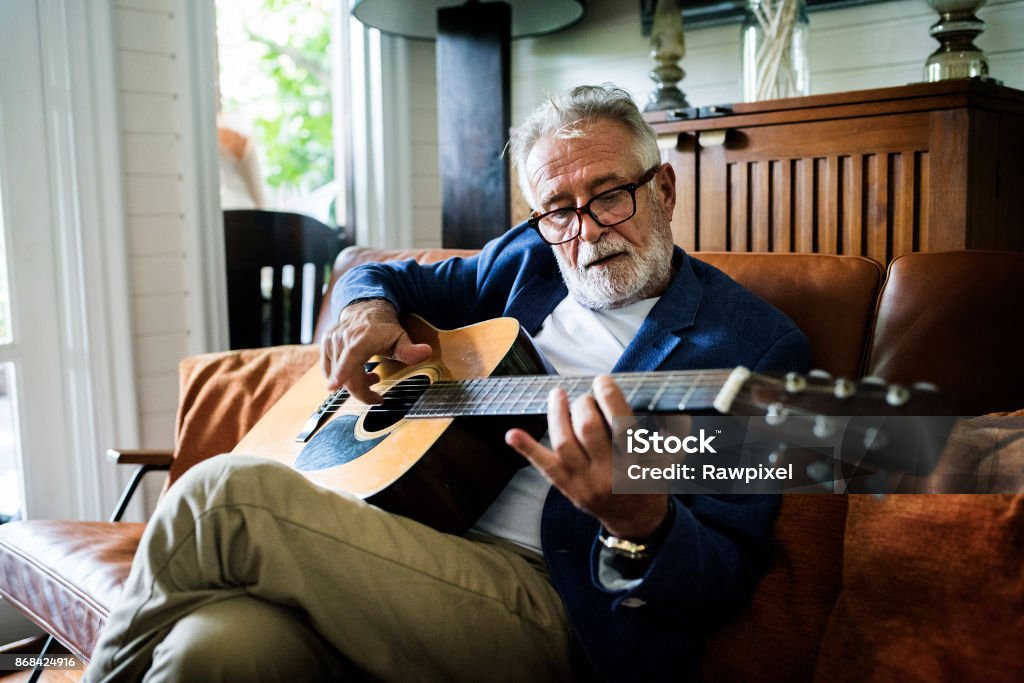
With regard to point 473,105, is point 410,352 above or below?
below

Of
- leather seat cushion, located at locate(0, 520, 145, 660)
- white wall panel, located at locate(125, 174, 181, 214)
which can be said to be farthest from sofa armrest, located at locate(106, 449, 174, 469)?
white wall panel, located at locate(125, 174, 181, 214)

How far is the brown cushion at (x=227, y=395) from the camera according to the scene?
192 cm

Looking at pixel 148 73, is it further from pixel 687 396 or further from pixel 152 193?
pixel 687 396

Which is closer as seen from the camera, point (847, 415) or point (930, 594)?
point (847, 415)

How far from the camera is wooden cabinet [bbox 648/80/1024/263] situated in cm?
176

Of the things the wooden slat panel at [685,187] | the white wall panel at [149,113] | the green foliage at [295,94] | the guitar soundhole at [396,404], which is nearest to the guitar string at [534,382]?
the guitar soundhole at [396,404]

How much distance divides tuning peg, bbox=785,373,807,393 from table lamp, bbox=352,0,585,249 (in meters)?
1.74

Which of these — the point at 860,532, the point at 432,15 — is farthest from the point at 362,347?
the point at 432,15

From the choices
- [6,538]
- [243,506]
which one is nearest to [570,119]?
[243,506]

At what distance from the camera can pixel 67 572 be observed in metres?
1.55

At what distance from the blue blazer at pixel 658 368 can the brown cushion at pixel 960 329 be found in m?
0.16

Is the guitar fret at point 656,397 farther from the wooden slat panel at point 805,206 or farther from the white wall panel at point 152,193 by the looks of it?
the white wall panel at point 152,193

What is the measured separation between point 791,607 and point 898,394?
43 cm

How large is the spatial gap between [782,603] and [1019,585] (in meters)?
0.28
